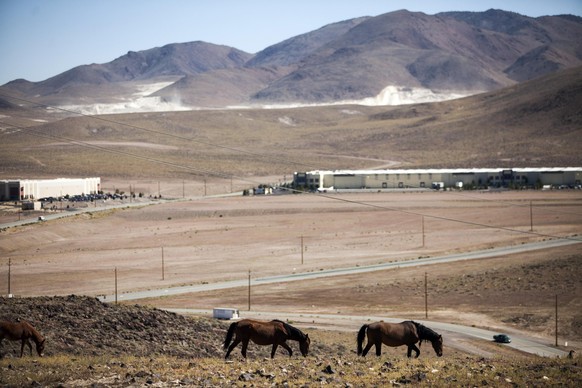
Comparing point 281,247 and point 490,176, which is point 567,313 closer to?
point 281,247

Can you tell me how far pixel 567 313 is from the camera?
1796 inches

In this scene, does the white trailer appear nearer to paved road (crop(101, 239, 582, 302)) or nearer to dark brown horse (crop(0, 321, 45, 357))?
paved road (crop(101, 239, 582, 302))

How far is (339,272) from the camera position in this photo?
59312 millimetres

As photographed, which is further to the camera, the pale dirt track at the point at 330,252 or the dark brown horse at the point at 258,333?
the pale dirt track at the point at 330,252

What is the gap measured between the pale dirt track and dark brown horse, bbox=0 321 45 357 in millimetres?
21330

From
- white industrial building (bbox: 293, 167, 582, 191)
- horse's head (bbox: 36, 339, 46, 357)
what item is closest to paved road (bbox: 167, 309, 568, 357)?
horse's head (bbox: 36, 339, 46, 357)

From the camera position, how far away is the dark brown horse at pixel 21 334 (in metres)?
25.9

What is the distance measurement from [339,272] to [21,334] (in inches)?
1374

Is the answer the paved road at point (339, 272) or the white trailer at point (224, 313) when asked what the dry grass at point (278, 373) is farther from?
the paved road at point (339, 272)

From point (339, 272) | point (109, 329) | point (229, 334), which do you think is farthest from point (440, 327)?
point (339, 272)

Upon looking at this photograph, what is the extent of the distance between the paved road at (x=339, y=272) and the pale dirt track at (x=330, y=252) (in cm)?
175

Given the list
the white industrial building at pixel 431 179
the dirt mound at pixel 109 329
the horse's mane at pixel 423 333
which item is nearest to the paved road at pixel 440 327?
the horse's mane at pixel 423 333

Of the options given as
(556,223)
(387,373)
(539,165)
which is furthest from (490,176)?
(387,373)

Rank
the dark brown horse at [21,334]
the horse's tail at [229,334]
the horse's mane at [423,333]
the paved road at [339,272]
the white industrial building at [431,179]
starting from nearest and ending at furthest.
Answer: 1. the dark brown horse at [21,334]
2. the horse's tail at [229,334]
3. the horse's mane at [423,333]
4. the paved road at [339,272]
5. the white industrial building at [431,179]
